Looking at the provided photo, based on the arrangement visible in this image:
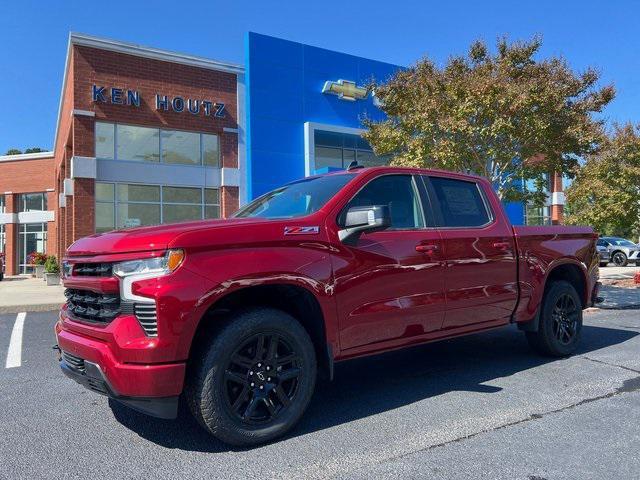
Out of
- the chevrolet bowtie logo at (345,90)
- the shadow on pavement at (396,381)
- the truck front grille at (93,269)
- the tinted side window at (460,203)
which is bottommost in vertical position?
the shadow on pavement at (396,381)

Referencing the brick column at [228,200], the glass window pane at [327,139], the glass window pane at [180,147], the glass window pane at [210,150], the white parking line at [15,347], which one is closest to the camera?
the white parking line at [15,347]

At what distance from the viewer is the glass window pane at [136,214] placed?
17016 mm

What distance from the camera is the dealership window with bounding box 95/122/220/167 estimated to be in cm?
1658

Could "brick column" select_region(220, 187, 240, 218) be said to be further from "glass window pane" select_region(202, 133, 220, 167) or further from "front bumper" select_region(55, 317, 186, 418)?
"front bumper" select_region(55, 317, 186, 418)

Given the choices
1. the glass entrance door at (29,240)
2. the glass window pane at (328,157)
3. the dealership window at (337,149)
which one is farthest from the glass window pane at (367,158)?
the glass entrance door at (29,240)

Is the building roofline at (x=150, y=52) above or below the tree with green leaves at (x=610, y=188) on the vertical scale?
above

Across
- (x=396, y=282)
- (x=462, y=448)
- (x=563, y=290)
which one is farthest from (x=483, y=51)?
(x=462, y=448)

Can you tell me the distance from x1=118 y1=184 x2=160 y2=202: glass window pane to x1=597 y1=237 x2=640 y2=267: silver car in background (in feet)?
70.9

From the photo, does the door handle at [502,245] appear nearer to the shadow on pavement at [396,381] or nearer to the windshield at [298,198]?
the shadow on pavement at [396,381]

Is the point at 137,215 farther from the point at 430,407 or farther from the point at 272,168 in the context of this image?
the point at 430,407

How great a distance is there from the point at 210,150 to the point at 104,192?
375cm

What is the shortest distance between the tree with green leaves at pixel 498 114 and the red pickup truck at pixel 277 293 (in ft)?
19.1

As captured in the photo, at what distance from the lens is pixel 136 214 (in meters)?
17.3

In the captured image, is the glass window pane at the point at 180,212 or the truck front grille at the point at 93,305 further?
the glass window pane at the point at 180,212
